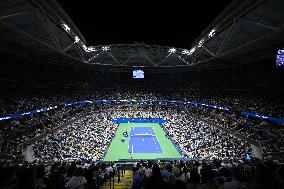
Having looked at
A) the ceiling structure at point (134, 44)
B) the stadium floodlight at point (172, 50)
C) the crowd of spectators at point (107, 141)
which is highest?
the stadium floodlight at point (172, 50)

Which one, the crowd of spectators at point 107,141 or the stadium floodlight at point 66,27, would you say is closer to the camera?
the crowd of spectators at point 107,141

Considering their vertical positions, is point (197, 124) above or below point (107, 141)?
above

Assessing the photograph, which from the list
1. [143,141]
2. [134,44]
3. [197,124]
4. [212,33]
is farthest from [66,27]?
[197,124]

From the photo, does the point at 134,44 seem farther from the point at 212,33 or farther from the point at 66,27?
the point at 212,33

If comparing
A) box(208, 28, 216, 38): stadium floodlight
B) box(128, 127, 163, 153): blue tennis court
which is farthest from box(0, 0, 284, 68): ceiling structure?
box(128, 127, 163, 153): blue tennis court

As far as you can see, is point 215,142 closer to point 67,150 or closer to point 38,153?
point 67,150

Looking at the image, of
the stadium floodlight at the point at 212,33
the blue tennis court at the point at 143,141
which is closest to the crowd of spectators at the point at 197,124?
the blue tennis court at the point at 143,141

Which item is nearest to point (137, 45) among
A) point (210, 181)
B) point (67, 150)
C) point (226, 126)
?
point (226, 126)

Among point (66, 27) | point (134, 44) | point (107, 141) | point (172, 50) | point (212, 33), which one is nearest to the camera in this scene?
point (66, 27)

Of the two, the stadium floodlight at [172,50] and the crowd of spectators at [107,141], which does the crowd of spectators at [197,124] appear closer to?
the crowd of spectators at [107,141]
